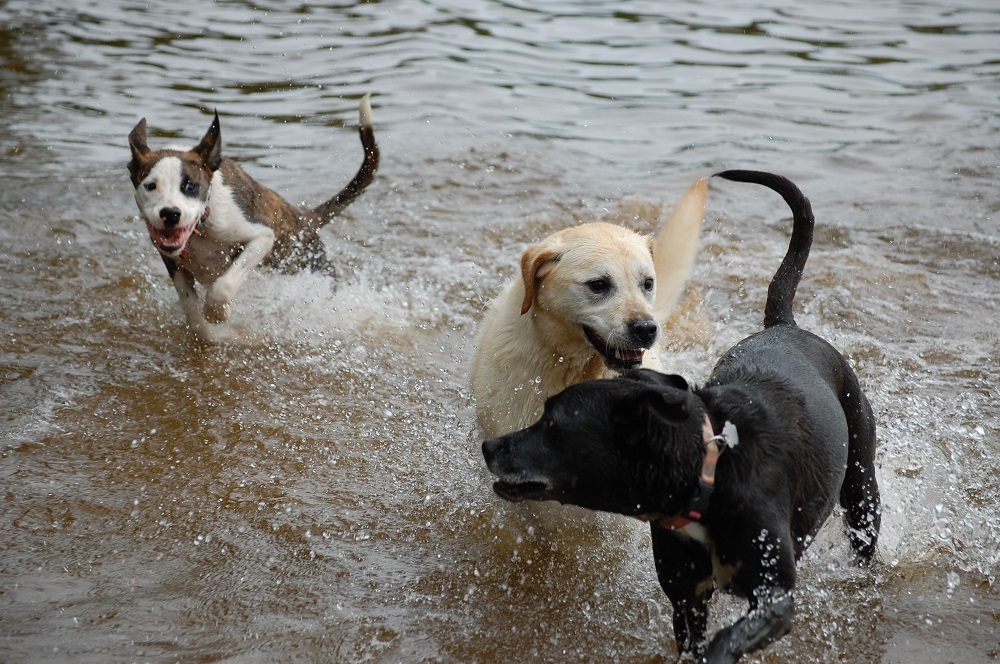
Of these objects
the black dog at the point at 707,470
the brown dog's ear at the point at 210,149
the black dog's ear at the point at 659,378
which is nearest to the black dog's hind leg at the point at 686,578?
the black dog at the point at 707,470

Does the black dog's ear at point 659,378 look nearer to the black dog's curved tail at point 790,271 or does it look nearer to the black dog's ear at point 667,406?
the black dog's ear at point 667,406

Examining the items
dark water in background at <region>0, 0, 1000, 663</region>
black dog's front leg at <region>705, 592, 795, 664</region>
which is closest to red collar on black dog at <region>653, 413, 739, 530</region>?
black dog's front leg at <region>705, 592, 795, 664</region>

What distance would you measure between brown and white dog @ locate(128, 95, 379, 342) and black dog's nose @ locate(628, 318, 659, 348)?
9.57ft

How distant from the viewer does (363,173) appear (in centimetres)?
700

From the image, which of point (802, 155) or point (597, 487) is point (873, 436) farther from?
point (802, 155)

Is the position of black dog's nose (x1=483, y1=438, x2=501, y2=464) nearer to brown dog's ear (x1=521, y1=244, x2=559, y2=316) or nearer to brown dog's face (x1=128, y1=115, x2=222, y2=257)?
brown dog's ear (x1=521, y1=244, x2=559, y2=316)

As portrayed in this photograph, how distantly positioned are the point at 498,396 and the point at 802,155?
722 centimetres

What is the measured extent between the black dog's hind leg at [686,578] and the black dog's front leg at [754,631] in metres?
0.27

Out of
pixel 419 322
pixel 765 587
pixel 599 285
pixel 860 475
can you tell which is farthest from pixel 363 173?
pixel 765 587

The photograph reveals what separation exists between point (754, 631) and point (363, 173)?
473 cm

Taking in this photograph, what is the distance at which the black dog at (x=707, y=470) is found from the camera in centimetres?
314

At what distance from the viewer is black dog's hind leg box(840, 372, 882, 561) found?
13.2ft

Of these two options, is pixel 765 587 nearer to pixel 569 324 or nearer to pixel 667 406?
pixel 667 406

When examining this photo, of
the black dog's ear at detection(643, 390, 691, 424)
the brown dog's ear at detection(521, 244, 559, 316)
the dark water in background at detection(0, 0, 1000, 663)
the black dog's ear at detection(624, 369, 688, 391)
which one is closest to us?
the black dog's ear at detection(643, 390, 691, 424)
